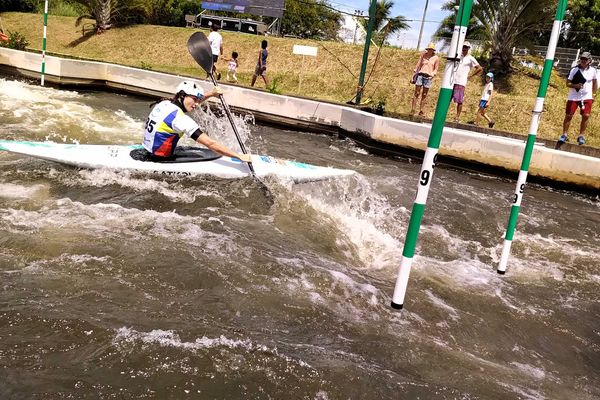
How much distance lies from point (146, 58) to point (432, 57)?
560 inches

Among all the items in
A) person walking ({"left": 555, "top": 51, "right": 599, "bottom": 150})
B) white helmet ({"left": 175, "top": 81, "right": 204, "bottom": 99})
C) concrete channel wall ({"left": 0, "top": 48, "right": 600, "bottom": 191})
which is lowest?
concrete channel wall ({"left": 0, "top": 48, "right": 600, "bottom": 191})

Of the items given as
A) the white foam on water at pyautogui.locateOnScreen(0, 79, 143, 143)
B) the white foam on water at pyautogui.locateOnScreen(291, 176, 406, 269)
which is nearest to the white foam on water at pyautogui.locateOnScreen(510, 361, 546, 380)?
the white foam on water at pyautogui.locateOnScreen(291, 176, 406, 269)

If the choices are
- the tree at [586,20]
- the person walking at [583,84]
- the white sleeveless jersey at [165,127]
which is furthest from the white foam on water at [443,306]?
the tree at [586,20]

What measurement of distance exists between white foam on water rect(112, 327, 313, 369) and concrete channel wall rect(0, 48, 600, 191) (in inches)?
275

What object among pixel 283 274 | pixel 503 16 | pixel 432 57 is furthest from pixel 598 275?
pixel 503 16

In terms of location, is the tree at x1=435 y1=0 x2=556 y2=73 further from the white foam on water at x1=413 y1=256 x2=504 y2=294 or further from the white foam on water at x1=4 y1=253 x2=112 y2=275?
the white foam on water at x1=4 y1=253 x2=112 y2=275

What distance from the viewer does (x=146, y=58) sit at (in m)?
20.4

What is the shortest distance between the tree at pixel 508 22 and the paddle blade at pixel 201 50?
7882mm

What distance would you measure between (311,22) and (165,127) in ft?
137

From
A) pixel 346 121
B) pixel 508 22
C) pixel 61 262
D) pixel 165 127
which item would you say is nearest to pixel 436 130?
pixel 61 262

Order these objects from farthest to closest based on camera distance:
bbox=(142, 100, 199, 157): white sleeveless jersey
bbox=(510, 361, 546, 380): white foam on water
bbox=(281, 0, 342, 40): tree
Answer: bbox=(281, 0, 342, 40): tree < bbox=(142, 100, 199, 157): white sleeveless jersey < bbox=(510, 361, 546, 380): white foam on water

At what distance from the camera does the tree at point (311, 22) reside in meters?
42.5

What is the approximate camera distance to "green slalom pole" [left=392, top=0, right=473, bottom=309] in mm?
2961

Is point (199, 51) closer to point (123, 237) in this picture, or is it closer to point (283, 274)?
point (123, 237)
